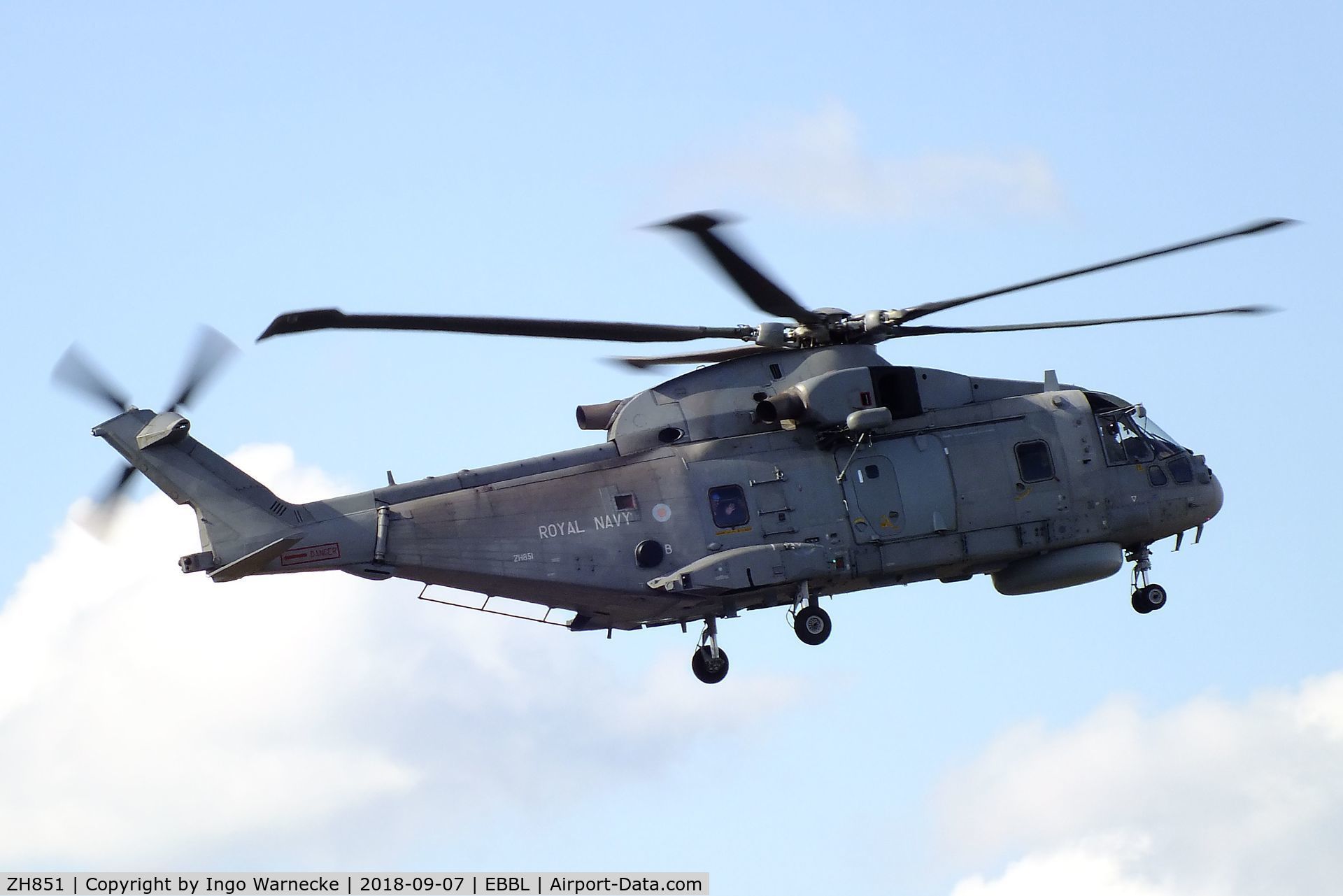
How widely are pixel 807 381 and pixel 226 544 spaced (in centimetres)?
1047

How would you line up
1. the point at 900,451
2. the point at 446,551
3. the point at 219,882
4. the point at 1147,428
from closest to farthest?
1. the point at 219,882
2. the point at 446,551
3. the point at 900,451
4. the point at 1147,428

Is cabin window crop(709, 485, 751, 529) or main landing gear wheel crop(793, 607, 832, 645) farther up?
cabin window crop(709, 485, 751, 529)

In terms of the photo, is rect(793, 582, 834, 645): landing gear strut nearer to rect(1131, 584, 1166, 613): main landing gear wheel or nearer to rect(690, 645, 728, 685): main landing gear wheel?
rect(690, 645, 728, 685): main landing gear wheel

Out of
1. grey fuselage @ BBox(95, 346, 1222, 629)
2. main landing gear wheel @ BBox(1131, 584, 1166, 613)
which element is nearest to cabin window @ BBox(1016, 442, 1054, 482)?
grey fuselage @ BBox(95, 346, 1222, 629)

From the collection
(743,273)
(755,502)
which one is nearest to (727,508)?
(755,502)

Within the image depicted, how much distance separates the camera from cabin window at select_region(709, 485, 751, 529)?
3086 centimetres

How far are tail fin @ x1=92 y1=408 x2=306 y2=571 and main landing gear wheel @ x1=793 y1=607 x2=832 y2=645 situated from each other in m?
8.91

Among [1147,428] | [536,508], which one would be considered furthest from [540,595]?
[1147,428]

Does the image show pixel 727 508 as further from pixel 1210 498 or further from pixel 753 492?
pixel 1210 498

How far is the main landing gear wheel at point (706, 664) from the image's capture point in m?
31.6

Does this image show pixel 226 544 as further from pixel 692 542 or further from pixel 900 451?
pixel 900 451

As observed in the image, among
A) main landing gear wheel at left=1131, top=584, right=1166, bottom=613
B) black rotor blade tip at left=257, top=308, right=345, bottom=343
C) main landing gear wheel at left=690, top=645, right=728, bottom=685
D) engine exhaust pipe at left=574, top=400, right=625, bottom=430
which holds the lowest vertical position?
main landing gear wheel at left=690, top=645, right=728, bottom=685

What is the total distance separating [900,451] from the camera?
31875 mm

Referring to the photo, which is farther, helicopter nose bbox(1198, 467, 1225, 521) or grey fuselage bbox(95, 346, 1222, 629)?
helicopter nose bbox(1198, 467, 1225, 521)
